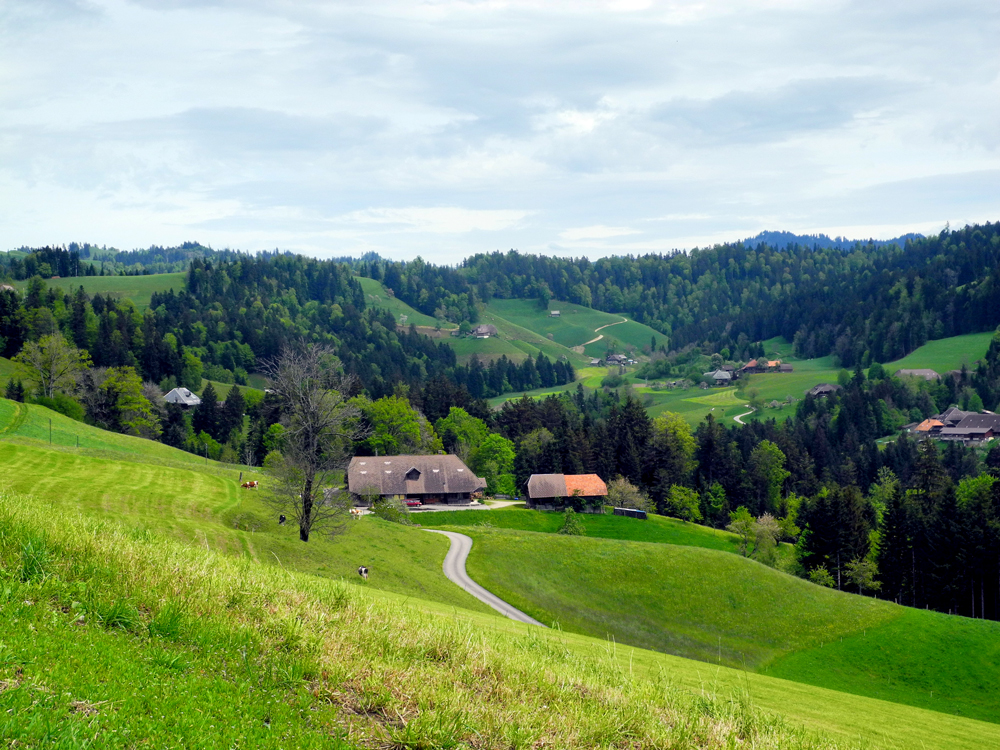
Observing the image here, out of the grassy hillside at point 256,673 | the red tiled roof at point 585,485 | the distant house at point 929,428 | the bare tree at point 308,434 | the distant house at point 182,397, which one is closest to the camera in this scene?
the grassy hillside at point 256,673

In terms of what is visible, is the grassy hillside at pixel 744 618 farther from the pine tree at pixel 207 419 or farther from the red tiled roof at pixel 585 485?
the pine tree at pixel 207 419

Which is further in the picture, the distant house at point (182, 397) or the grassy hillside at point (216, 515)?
the distant house at point (182, 397)

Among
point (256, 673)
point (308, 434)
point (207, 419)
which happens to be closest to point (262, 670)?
point (256, 673)

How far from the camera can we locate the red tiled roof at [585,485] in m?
94.1

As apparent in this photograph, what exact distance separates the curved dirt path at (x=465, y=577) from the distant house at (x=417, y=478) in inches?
1017

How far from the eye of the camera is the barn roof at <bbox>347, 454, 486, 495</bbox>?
89750mm

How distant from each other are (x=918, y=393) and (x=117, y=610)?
195877 mm

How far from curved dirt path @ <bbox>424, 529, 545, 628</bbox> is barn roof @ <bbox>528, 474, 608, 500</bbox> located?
3129 cm

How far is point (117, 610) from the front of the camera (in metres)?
8.98

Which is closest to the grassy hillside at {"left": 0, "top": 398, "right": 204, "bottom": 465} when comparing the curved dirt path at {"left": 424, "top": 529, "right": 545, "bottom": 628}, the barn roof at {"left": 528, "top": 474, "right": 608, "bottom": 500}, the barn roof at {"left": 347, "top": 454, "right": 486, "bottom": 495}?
the barn roof at {"left": 347, "top": 454, "right": 486, "bottom": 495}

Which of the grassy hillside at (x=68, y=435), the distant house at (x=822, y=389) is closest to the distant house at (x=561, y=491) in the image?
the grassy hillside at (x=68, y=435)

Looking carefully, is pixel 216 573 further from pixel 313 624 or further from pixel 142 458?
pixel 142 458

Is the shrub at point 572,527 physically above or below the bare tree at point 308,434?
below

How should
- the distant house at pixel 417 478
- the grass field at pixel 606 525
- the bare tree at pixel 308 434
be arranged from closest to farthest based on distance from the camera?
the bare tree at pixel 308 434
the grass field at pixel 606 525
the distant house at pixel 417 478
